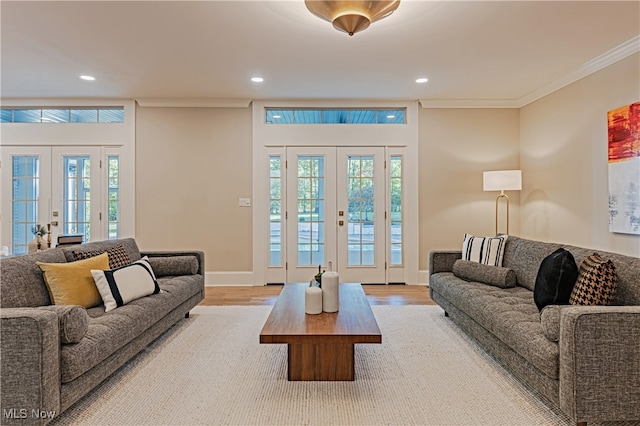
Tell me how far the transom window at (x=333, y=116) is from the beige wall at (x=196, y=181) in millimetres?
453

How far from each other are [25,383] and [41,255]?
1.18 metres

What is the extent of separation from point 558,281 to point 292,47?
2904mm

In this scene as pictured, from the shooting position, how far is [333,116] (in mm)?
5402

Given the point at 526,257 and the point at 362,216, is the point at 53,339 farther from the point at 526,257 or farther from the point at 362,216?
the point at 362,216

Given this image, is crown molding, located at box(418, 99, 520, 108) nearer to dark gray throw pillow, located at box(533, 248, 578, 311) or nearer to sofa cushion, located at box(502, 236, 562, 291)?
sofa cushion, located at box(502, 236, 562, 291)

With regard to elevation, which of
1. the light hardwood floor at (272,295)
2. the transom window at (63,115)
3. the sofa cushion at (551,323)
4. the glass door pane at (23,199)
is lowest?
the light hardwood floor at (272,295)

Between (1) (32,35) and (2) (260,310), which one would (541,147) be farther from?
(1) (32,35)

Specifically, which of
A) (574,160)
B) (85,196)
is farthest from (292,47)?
(85,196)

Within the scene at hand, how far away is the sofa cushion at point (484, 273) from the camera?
3.16 m

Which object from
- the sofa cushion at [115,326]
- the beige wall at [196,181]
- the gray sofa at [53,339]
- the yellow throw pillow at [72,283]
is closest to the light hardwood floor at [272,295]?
the beige wall at [196,181]

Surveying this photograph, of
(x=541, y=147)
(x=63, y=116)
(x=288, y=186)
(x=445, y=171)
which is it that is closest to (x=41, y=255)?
(x=288, y=186)

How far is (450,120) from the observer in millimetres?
5355

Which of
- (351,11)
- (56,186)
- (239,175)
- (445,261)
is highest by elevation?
(351,11)

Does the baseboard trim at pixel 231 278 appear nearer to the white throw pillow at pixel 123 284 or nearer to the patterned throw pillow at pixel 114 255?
the patterned throw pillow at pixel 114 255
